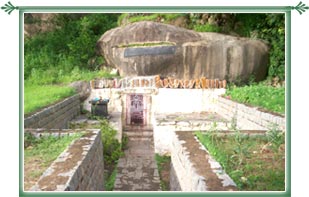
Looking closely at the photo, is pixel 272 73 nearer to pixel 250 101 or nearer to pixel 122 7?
pixel 250 101

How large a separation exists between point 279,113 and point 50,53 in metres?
11.7

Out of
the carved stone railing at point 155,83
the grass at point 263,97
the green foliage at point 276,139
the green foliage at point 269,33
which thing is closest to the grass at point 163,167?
the green foliage at point 276,139

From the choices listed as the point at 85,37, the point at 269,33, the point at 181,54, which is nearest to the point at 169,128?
the point at 181,54

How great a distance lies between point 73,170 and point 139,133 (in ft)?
22.5

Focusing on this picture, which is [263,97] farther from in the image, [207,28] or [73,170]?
[207,28]

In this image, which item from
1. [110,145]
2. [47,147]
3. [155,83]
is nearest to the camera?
[47,147]

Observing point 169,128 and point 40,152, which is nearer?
point 40,152

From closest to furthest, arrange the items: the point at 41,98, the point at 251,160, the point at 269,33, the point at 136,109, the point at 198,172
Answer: the point at 198,172 < the point at 251,160 < the point at 41,98 < the point at 136,109 < the point at 269,33

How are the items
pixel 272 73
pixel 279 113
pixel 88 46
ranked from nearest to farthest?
1. pixel 279 113
2. pixel 272 73
3. pixel 88 46

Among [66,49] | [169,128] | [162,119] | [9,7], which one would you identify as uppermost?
[66,49]

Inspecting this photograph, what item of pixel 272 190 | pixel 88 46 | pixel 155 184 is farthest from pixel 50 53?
pixel 272 190

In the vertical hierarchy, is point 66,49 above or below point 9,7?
above

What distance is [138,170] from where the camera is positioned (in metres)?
7.31

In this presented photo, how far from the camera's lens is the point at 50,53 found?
46.9 feet
